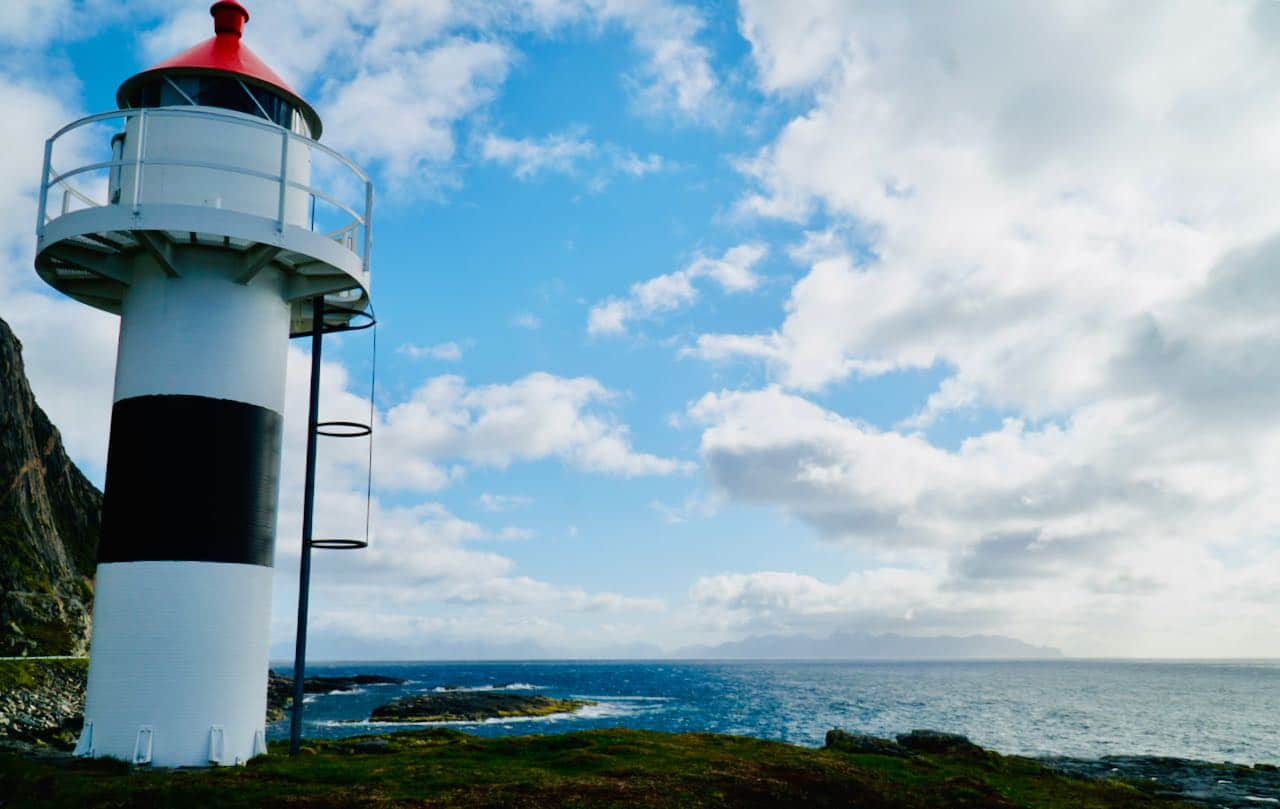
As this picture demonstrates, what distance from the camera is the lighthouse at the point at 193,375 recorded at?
17609 millimetres

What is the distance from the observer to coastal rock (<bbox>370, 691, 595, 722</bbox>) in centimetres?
6956

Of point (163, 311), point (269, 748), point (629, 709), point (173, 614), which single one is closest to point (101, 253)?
point (163, 311)

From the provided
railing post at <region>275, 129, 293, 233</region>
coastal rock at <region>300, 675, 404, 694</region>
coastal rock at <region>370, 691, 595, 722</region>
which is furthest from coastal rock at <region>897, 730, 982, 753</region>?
coastal rock at <region>300, 675, 404, 694</region>

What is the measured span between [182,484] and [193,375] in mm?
2148

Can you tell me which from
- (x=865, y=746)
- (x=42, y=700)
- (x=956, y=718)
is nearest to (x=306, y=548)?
(x=865, y=746)

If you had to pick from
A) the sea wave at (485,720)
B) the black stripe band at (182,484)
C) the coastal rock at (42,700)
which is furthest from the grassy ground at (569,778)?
the sea wave at (485,720)

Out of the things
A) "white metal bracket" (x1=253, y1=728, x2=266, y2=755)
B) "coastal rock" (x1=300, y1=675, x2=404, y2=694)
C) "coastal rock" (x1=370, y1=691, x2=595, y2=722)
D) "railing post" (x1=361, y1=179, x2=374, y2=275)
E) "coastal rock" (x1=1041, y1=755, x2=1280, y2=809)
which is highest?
"railing post" (x1=361, y1=179, x2=374, y2=275)

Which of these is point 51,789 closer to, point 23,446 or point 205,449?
point 205,449

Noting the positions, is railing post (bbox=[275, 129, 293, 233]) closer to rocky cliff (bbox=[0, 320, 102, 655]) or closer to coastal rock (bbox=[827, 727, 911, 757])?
coastal rock (bbox=[827, 727, 911, 757])

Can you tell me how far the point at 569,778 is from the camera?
18.6 m

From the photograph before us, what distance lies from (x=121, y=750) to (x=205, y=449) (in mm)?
5709

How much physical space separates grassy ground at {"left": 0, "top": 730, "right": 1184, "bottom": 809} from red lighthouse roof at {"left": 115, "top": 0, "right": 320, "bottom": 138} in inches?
535

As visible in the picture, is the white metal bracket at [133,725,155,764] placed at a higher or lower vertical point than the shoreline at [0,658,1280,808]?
higher

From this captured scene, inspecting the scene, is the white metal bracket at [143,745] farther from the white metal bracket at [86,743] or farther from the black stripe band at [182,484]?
the black stripe band at [182,484]
